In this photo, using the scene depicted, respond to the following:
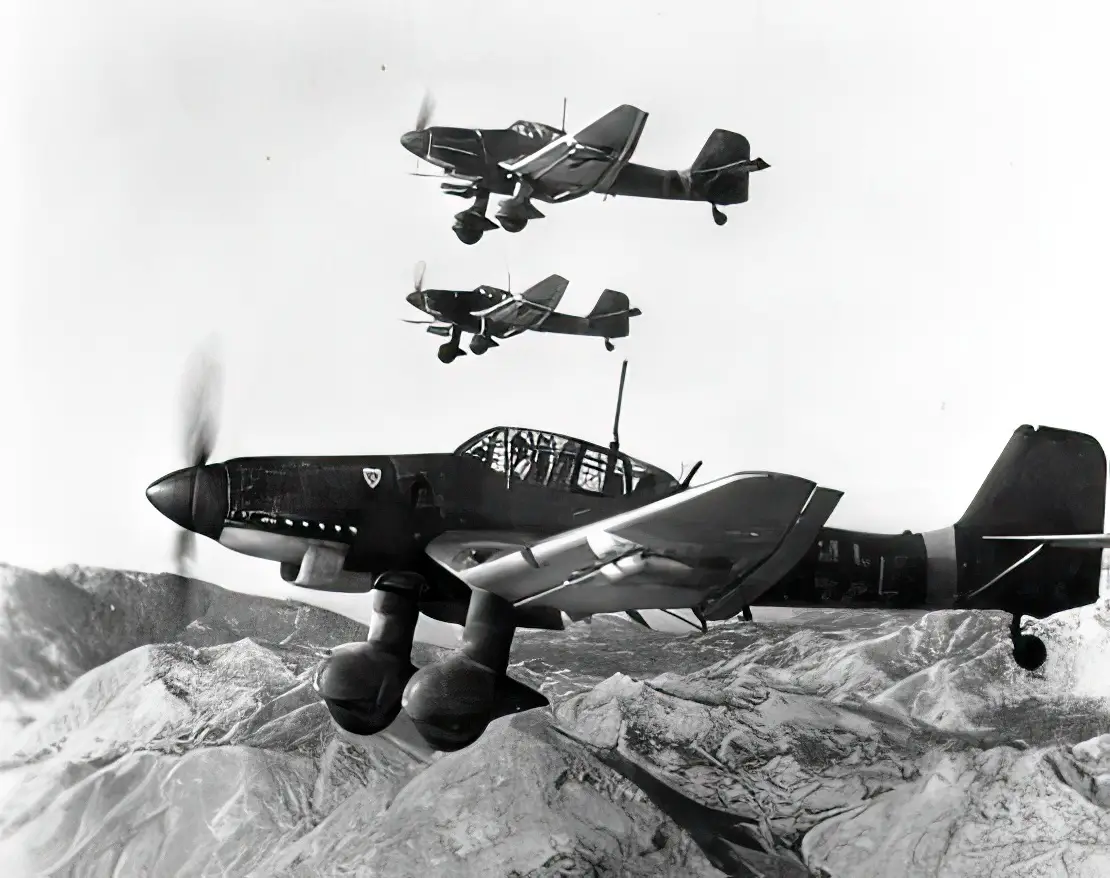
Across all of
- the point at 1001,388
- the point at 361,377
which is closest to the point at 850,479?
the point at 1001,388

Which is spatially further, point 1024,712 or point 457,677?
point 1024,712

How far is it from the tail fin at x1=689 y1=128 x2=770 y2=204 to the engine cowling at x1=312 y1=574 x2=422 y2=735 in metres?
2.19

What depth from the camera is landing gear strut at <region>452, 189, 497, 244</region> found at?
14.6 ft

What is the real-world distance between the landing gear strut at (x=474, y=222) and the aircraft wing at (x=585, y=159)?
0.63ft

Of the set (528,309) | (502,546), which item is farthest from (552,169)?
(502,546)

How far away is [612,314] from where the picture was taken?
4.63m

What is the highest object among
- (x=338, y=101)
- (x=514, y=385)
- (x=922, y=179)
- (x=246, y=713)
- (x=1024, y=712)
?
(x=338, y=101)

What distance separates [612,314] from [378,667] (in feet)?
6.41

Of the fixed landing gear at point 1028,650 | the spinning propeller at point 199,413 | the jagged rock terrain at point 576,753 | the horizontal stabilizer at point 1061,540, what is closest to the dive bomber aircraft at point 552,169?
the spinning propeller at point 199,413

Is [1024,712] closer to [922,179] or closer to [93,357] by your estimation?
[922,179]

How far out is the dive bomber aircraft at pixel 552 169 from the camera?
4.21m

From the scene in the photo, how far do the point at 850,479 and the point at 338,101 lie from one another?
3.05 m

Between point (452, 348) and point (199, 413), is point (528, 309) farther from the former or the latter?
point (199, 413)

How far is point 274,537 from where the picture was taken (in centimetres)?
372
